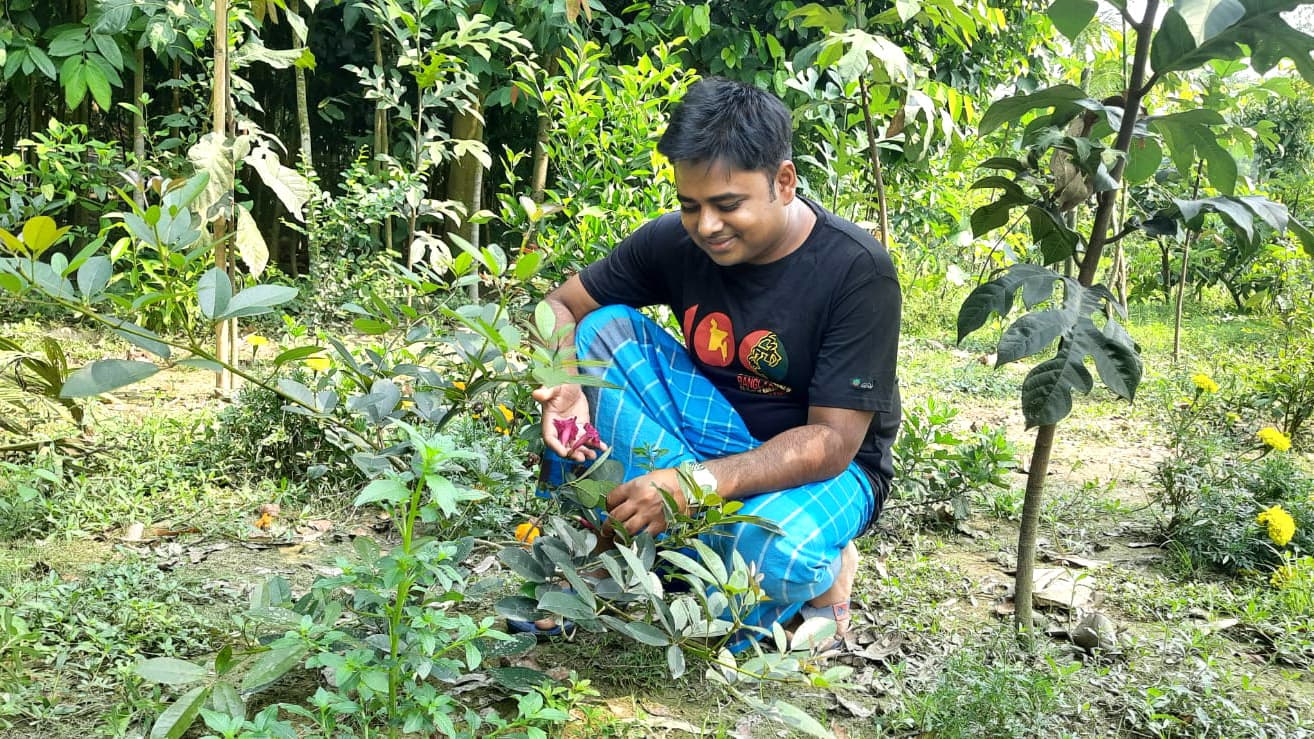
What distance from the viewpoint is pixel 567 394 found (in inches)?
85.4

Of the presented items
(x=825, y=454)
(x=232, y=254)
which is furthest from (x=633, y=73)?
(x=825, y=454)

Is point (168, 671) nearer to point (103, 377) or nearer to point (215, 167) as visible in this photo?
point (103, 377)

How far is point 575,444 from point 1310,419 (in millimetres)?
3324

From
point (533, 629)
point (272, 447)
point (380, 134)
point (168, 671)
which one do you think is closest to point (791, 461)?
point (533, 629)

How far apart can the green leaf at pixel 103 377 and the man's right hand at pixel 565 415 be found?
0.70 m

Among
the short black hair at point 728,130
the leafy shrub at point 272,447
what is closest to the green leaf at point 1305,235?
the short black hair at point 728,130

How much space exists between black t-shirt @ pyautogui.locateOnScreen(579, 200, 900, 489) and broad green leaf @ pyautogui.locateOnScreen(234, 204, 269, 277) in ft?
4.45

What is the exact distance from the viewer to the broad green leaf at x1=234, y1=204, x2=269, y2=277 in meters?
3.23

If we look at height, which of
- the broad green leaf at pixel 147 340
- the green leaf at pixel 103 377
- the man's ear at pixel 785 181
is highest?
the man's ear at pixel 785 181

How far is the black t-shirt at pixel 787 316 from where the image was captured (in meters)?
2.07

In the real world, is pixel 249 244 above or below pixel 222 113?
below

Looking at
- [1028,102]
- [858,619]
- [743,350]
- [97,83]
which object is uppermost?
[1028,102]

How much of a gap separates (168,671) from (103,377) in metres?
0.46

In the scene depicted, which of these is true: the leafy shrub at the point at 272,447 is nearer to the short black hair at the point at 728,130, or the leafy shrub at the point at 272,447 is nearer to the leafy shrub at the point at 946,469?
the short black hair at the point at 728,130
